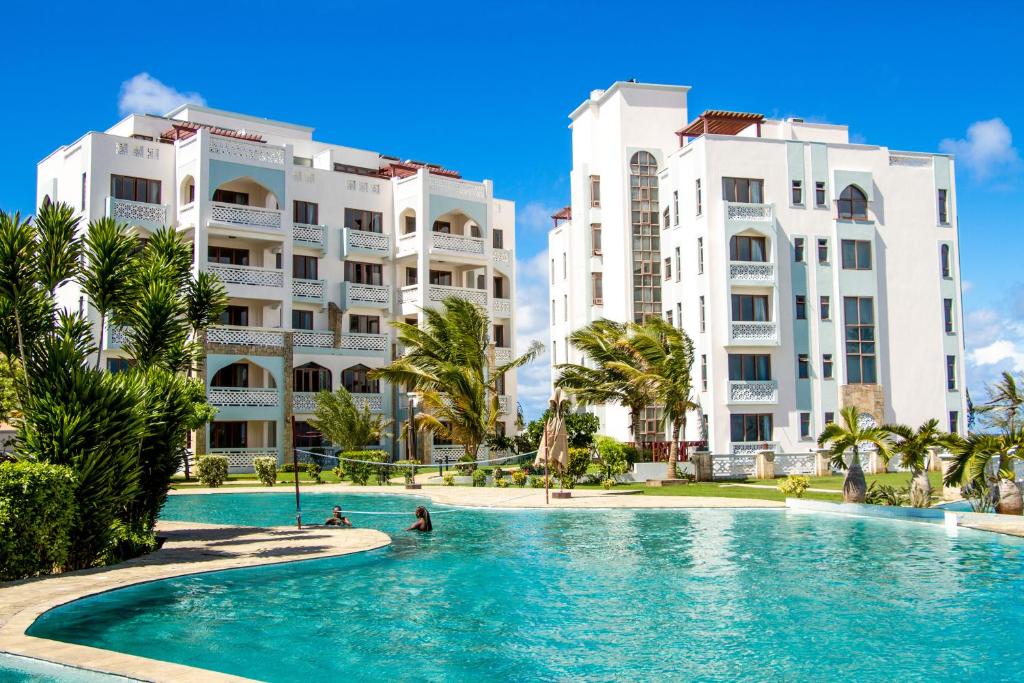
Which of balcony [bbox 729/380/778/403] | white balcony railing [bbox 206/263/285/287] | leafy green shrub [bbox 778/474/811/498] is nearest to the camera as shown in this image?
leafy green shrub [bbox 778/474/811/498]

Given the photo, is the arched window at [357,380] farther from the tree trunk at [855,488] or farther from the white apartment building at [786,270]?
the tree trunk at [855,488]

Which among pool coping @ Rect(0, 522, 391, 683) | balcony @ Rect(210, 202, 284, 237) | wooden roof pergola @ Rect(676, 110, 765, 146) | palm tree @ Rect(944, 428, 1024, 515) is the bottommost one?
pool coping @ Rect(0, 522, 391, 683)

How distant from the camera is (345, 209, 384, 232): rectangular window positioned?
4962 cm

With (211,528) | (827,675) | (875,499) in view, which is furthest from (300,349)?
(827,675)

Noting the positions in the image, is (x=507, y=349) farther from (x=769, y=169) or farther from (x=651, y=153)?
(x=769, y=169)

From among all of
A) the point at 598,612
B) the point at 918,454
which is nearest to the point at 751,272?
the point at 918,454

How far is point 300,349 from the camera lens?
46.3 metres

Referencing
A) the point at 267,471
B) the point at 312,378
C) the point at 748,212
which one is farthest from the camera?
the point at 312,378

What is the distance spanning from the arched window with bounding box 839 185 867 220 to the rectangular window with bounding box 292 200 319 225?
25.2 m

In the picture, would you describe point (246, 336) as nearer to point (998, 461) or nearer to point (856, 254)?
point (856, 254)

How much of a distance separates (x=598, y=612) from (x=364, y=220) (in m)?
39.1

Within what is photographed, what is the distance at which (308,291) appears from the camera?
155 feet

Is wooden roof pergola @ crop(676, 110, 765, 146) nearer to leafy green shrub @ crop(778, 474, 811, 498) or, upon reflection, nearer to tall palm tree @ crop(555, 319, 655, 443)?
tall palm tree @ crop(555, 319, 655, 443)

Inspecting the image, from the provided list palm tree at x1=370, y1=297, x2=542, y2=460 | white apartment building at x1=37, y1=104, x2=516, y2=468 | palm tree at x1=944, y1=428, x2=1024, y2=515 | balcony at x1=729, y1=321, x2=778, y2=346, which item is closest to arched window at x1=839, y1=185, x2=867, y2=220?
balcony at x1=729, y1=321, x2=778, y2=346
